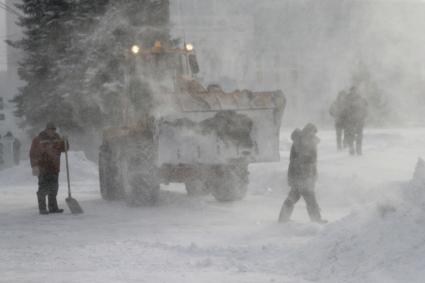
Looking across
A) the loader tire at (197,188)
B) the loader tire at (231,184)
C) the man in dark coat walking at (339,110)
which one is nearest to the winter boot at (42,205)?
the loader tire at (197,188)

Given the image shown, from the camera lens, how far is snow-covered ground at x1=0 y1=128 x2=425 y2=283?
6.56m

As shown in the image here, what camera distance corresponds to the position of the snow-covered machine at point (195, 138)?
12320 mm

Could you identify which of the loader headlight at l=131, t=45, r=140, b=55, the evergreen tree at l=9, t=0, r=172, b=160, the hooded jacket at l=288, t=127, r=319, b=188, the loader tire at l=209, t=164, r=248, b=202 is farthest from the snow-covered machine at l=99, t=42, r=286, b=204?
the evergreen tree at l=9, t=0, r=172, b=160

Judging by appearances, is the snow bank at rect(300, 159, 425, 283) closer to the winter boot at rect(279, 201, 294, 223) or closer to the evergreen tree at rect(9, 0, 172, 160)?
the winter boot at rect(279, 201, 294, 223)

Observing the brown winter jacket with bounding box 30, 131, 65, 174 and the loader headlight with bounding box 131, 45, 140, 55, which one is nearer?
the brown winter jacket with bounding box 30, 131, 65, 174

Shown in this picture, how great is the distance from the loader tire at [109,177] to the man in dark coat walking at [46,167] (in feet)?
5.44

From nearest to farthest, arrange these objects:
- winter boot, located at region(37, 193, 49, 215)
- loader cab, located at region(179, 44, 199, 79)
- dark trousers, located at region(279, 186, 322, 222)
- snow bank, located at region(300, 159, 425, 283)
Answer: snow bank, located at region(300, 159, 425, 283)
dark trousers, located at region(279, 186, 322, 222)
winter boot, located at region(37, 193, 49, 215)
loader cab, located at region(179, 44, 199, 79)

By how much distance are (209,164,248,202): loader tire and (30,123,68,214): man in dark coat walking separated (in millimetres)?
2912

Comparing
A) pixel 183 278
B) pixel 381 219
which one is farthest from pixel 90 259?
pixel 381 219

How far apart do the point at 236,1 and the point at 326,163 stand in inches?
613

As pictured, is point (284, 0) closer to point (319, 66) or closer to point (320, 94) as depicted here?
point (319, 66)

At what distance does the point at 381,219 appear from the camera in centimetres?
688

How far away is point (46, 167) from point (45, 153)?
252 mm

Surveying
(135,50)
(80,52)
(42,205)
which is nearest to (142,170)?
(42,205)
